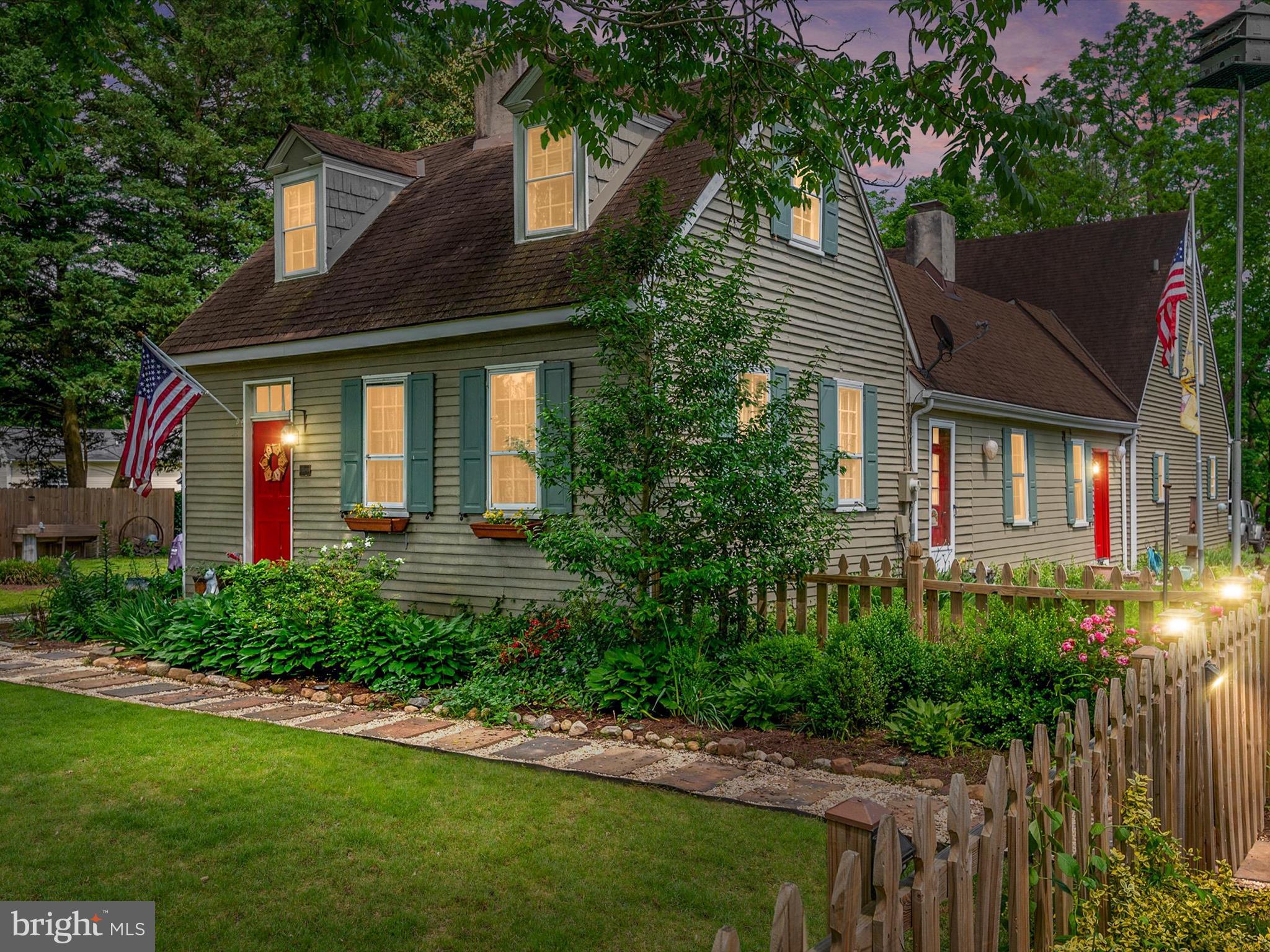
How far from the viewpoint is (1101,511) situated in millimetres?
20266

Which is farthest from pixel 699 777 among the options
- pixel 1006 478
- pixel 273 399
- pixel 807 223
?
pixel 1006 478

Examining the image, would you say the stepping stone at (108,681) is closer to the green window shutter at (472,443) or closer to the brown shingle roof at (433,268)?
the green window shutter at (472,443)

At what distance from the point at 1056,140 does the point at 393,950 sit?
5099 millimetres

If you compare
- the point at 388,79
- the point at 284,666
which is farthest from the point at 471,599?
the point at 388,79

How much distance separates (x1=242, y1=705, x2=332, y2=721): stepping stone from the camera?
7.70 m

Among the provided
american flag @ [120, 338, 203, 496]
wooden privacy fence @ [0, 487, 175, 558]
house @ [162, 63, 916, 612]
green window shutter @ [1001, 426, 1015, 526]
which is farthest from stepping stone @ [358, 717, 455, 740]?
wooden privacy fence @ [0, 487, 175, 558]

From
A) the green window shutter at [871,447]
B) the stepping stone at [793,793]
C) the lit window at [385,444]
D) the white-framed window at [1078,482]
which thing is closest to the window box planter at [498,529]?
the lit window at [385,444]

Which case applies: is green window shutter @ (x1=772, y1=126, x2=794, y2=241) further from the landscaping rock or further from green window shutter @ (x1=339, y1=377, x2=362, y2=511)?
the landscaping rock

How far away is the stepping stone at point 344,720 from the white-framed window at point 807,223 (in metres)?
7.53

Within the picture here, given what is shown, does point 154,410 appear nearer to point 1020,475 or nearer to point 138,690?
point 138,690

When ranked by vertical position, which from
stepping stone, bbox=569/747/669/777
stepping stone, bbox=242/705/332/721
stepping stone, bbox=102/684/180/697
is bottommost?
stepping stone, bbox=242/705/332/721

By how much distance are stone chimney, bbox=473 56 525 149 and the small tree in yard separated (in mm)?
6847

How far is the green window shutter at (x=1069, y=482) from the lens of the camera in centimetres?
1878

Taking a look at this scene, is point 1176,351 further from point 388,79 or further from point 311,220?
point 388,79
